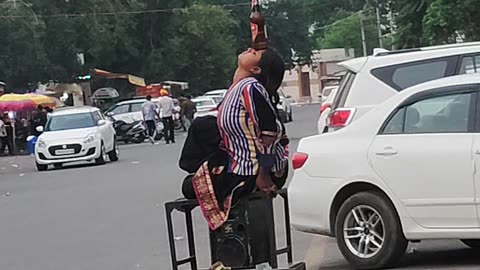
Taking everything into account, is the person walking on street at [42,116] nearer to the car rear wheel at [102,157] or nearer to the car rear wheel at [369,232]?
Answer: the car rear wheel at [102,157]

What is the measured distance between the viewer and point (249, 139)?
7.50 metres

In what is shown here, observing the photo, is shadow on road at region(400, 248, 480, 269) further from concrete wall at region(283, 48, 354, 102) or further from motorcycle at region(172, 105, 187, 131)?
concrete wall at region(283, 48, 354, 102)

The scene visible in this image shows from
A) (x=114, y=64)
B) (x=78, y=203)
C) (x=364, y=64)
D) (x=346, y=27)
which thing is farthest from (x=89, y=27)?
(x=346, y=27)

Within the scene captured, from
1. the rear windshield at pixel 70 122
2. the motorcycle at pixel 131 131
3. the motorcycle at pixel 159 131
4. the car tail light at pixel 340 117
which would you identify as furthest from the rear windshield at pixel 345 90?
the motorcycle at pixel 131 131

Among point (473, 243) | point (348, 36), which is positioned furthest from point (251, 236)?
point (348, 36)

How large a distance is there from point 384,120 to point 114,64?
58.2m

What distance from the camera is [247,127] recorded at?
24.5 feet

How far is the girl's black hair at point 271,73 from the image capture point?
24.8ft

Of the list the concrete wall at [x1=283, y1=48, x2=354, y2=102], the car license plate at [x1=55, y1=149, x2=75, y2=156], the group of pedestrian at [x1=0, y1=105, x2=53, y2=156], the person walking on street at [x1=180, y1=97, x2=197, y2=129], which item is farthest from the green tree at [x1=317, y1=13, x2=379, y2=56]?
the car license plate at [x1=55, y1=149, x2=75, y2=156]

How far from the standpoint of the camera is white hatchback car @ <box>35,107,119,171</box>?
92.5 ft

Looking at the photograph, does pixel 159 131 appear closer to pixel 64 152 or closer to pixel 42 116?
pixel 42 116

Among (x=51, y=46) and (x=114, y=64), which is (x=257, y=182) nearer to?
(x=51, y=46)

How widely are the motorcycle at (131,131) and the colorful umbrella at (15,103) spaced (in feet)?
11.0

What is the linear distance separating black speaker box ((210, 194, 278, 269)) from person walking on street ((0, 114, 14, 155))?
3334cm
